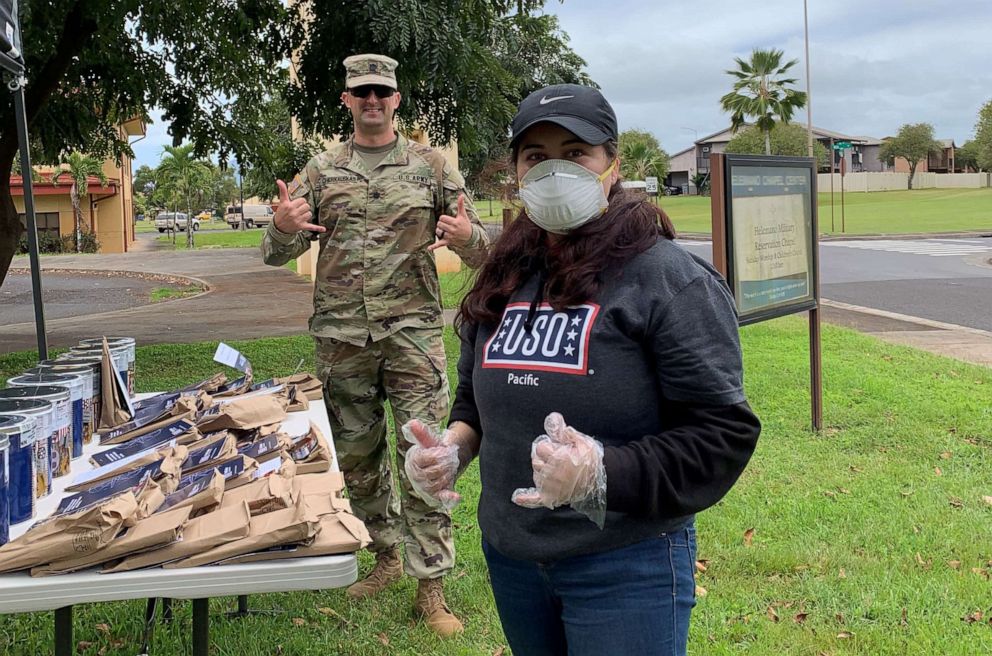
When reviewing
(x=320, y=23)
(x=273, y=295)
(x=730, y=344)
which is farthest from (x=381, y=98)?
(x=273, y=295)

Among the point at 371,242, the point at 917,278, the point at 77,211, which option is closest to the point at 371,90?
the point at 371,242

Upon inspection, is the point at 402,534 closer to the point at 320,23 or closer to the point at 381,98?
the point at 381,98

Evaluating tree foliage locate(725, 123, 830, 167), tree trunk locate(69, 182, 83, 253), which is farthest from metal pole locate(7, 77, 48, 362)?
tree foliage locate(725, 123, 830, 167)

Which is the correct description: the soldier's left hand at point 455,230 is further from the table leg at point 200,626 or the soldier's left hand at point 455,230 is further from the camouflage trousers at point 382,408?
the table leg at point 200,626

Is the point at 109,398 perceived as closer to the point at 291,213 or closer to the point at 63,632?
the point at 291,213

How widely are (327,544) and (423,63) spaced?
5447 millimetres

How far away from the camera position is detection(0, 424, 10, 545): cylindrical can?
2.02m

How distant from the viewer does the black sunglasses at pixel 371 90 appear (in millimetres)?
3621

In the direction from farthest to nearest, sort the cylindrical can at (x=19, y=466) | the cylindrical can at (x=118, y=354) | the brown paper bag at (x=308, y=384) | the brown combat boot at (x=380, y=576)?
the brown combat boot at (x=380, y=576) < the brown paper bag at (x=308, y=384) < the cylindrical can at (x=118, y=354) < the cylindrical can at (x=19, y=466)

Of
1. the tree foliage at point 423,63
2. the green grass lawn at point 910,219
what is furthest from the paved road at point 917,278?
the green grass lawn at point 910,219

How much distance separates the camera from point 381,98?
3.69m

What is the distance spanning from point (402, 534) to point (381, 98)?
6.14ft

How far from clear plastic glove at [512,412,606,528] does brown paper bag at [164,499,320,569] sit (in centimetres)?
70

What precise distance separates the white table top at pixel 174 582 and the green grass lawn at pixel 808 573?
5.12ft
